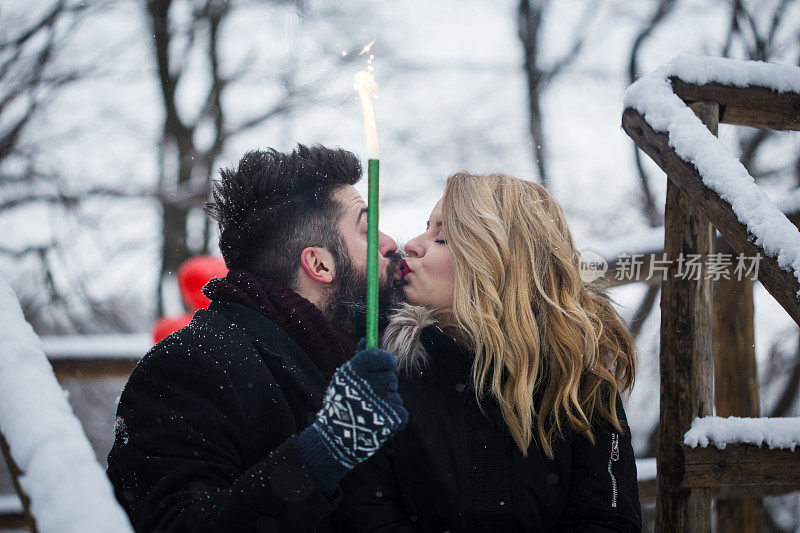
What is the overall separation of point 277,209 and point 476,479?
113 cm

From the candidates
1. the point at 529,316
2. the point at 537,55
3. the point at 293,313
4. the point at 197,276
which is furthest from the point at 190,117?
the point at 529,316

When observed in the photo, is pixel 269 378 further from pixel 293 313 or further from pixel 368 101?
pixel 368 101

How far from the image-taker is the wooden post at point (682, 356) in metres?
2.34

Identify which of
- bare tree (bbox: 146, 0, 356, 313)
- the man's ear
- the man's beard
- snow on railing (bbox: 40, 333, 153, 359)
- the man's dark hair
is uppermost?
bare tree (bbox: 146, 0, 356, 313)

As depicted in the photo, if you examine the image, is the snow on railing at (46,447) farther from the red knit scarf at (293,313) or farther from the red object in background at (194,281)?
the red object in background at (194,281)

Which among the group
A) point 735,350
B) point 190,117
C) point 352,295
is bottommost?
point 735,350

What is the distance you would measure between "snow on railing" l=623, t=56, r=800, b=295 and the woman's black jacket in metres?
0.71

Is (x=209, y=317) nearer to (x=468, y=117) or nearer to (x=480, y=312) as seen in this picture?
(x=480, y=312)

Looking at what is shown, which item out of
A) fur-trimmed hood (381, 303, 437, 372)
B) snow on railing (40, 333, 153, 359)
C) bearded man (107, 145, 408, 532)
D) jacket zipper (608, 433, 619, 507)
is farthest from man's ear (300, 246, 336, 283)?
snow on railing (40, 333, 153, 359)

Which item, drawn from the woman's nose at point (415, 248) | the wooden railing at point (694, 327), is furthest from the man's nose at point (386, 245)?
the wooden railing at point (694, 327)

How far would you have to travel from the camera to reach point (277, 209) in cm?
226

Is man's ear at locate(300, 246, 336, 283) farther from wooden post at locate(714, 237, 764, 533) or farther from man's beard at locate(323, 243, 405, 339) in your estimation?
wooden post at locate(714, 237, 764, 533)

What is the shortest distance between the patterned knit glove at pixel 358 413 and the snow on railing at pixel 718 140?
1199 mm

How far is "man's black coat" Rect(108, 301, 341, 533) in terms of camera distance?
54.7 inches
